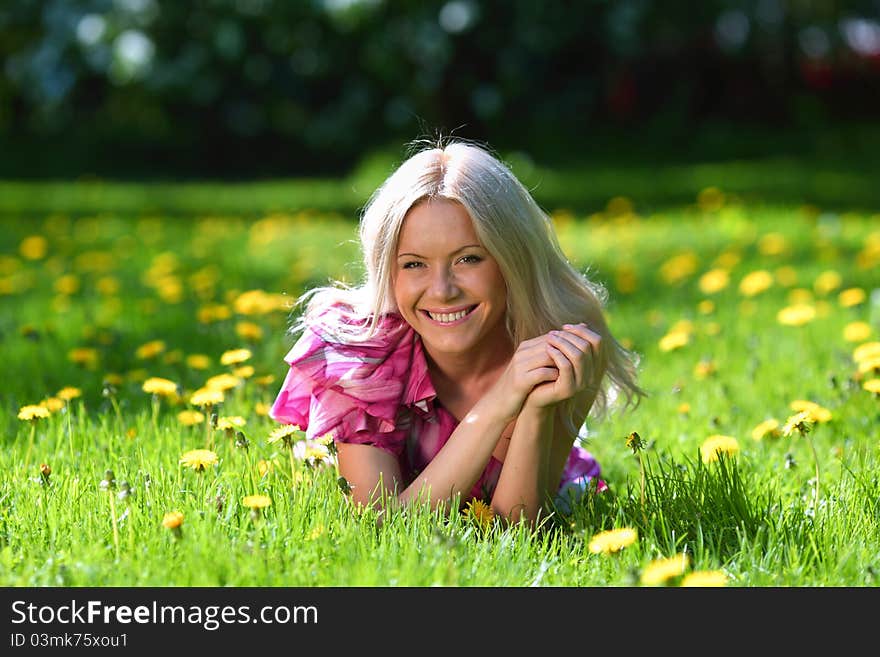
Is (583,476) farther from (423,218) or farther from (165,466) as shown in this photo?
(165,466)

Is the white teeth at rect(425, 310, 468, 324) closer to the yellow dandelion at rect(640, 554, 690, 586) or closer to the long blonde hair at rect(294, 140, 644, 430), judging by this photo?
the long blonde hair at rect(294, 140, 644, 430)

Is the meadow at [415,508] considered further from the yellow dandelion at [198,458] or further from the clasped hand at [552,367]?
the clasped hand at [552,367]

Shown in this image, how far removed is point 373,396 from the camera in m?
2.57

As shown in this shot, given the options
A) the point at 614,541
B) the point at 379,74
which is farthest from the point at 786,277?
the point at 379,74

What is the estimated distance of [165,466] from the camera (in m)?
2.58

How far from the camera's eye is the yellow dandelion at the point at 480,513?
2.35 metres

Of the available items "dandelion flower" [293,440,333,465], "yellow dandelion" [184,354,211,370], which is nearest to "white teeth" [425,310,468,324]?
"dandelion flower" [293,440,333,465]

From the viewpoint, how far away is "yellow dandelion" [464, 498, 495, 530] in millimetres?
2348

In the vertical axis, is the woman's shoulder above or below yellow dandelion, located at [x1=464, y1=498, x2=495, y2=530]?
above

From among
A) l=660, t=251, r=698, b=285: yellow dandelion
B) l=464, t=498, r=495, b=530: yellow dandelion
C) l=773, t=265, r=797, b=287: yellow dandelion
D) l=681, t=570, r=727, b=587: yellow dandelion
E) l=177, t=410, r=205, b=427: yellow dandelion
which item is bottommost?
l=681, t=570, r=727, b=587: yellow dandelion

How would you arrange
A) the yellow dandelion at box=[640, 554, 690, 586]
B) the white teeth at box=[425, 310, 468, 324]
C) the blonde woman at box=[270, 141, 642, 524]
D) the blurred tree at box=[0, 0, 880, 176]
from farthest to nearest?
the blurred tree at box=[0, 0, 880, 176] < the white teeth at box=[425, 310, 468, 324] < the blonde woman at box=[270, 141, 642, 524] < the yellow dandelion at box=[640, 554, 690, 586]

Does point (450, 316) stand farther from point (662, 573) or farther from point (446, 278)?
point (662, 573)

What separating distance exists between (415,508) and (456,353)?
48 cm
